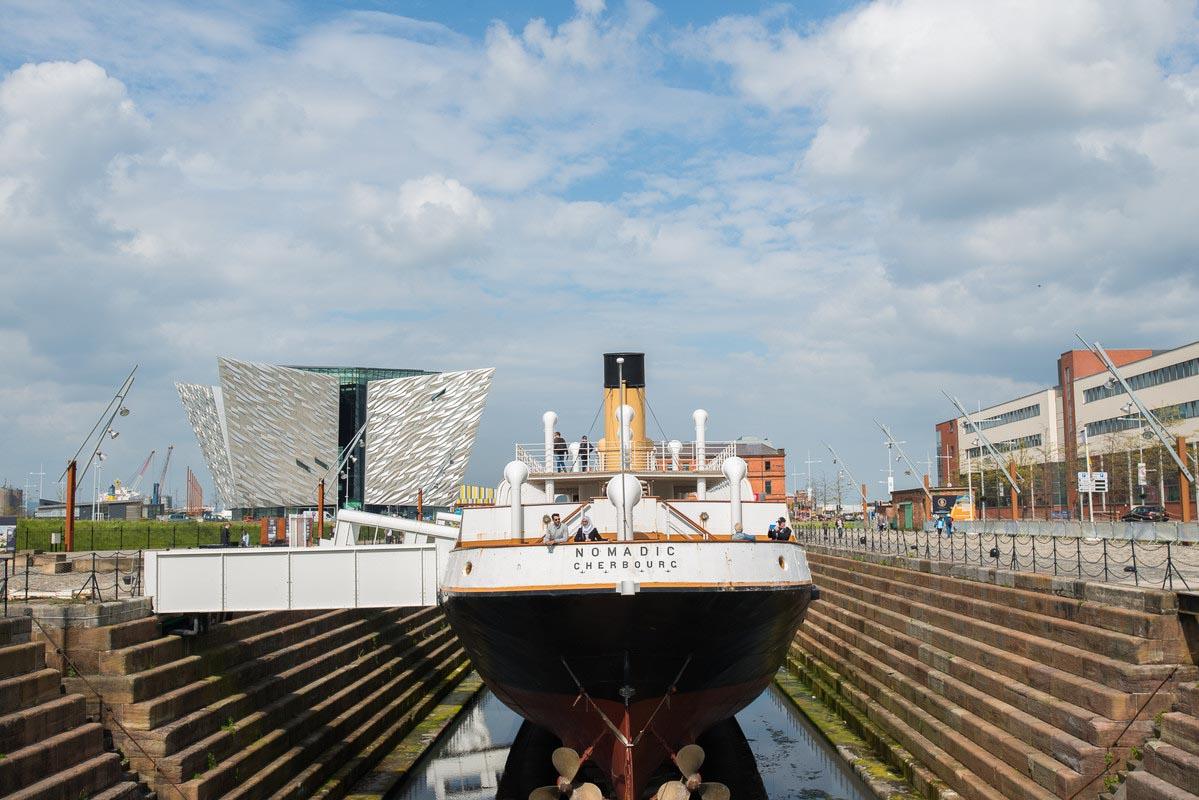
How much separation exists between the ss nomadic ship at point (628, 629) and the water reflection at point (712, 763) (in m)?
2.25

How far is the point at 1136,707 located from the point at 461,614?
409 inches

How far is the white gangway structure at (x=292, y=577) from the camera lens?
1538cm

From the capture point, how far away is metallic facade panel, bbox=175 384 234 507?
3100 inches

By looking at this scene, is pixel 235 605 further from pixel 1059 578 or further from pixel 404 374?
pixel 404 374

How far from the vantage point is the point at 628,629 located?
14.7 m

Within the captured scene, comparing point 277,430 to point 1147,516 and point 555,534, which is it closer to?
point 1147,516

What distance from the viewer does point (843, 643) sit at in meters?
27.4

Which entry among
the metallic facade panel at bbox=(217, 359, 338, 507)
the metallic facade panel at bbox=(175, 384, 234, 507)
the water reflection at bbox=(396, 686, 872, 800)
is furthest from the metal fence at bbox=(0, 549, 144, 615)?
the metallic facade panel at bbox=(175, 384, 234, 507)

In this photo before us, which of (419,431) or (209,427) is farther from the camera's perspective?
(419,431)

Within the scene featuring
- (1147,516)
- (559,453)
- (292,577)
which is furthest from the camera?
(1147,516)

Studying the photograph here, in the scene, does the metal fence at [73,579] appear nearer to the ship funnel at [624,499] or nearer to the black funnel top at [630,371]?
the ship funnel at [624,499]

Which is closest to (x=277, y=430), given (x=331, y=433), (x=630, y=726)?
(x=331, y=433)

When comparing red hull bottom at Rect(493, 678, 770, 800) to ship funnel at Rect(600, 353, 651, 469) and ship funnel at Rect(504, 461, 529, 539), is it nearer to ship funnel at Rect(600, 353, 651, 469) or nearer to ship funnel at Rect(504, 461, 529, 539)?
ship funnel at Rect(504, 461, 529, 539)

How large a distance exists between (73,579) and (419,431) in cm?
6297
